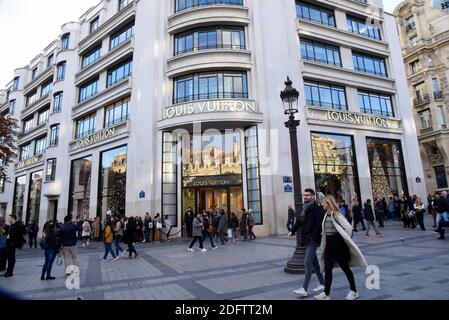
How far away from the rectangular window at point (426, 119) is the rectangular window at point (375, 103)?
43.9ft

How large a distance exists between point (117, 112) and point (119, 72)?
11.5ft

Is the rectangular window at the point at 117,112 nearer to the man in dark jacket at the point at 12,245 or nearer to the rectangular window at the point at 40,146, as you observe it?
the rectangular window at the point at 40,146

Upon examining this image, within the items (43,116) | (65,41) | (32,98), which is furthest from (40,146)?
(65,41)

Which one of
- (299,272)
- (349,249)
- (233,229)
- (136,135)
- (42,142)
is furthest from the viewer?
(42,142)

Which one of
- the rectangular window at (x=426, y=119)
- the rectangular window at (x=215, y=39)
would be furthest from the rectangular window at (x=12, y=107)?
the rectangular window at (x=426, y=119)

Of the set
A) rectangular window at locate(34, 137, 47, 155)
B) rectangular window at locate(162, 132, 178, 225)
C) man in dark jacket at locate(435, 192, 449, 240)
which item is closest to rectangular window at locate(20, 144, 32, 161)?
rectangular window at locate(34, 137, 47, 155)

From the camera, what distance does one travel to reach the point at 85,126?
85.2 feet

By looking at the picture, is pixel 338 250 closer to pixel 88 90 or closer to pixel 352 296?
pixel 352 296

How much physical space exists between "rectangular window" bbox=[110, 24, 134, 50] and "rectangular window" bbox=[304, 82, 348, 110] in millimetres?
14643

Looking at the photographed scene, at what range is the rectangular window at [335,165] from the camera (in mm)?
19906

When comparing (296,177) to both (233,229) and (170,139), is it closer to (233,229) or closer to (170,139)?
(233,229)

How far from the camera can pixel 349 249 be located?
473cm
